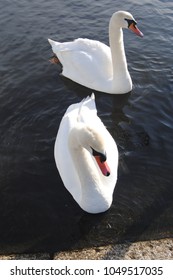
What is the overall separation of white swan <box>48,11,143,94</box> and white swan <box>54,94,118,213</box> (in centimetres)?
247

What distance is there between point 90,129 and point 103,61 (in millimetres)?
4691

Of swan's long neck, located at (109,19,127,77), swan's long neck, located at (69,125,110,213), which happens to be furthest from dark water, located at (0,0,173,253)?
swan's long neck, located at (109,19,127,77)

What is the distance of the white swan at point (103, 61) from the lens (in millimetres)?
9945

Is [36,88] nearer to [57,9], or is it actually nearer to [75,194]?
[75,194]

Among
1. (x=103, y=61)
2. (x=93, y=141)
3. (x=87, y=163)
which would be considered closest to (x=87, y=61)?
(x=103, y=61)

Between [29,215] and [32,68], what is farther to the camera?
[32,68]

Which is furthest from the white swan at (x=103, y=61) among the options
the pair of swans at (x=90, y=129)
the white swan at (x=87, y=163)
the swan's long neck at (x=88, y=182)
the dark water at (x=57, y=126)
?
the swan's long neck at (x=88, y=182)

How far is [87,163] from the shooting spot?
689cm

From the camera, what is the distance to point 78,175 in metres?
7.05

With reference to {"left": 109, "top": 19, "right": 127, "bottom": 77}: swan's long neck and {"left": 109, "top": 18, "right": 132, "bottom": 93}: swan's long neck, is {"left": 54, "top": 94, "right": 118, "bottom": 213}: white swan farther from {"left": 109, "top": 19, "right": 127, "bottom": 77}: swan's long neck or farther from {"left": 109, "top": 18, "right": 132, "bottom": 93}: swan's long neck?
{"left": 109, "top": 19, "right": 127, "bottom": 77}: swan's long neck

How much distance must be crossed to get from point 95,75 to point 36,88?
1668mm

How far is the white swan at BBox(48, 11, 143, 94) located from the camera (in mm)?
9945

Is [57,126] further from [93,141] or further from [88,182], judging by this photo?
[93,141]
